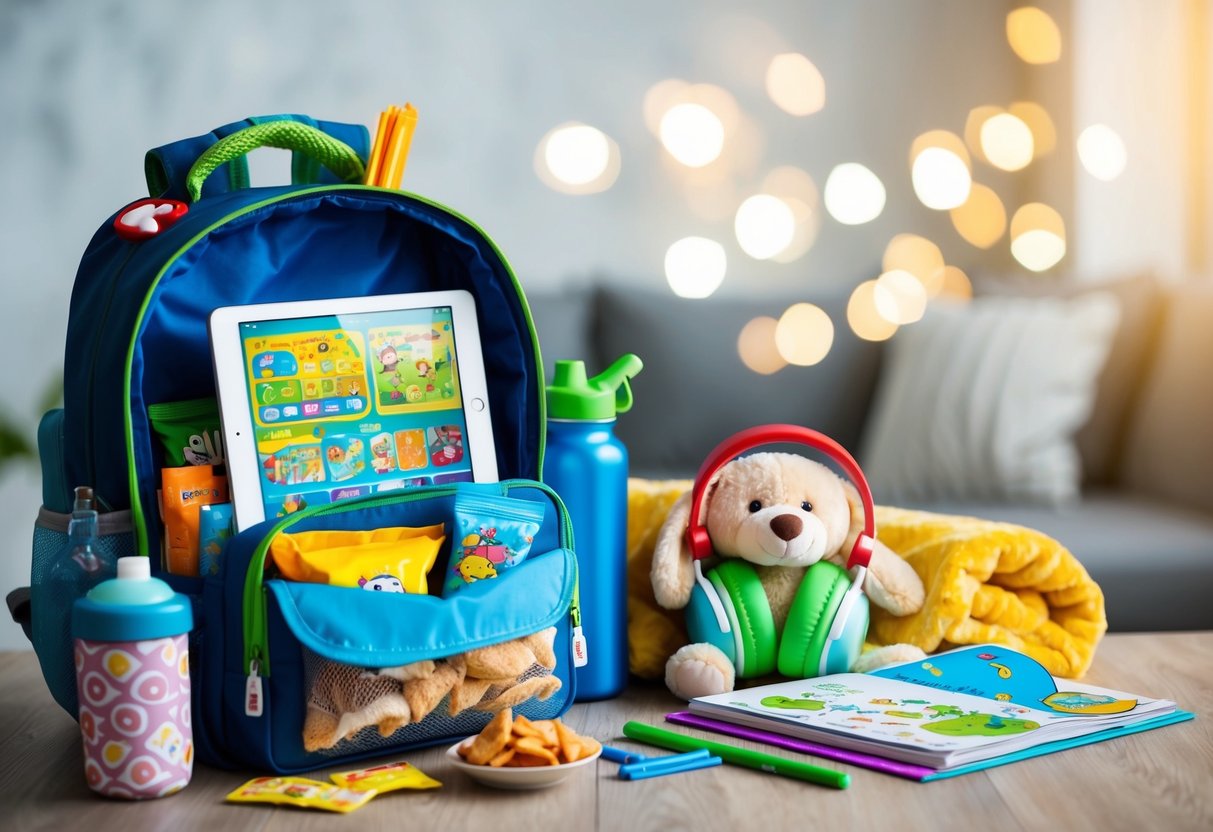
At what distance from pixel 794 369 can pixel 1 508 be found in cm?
147

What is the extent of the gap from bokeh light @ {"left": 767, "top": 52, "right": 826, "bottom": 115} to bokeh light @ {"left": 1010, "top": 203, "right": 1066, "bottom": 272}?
453 mm

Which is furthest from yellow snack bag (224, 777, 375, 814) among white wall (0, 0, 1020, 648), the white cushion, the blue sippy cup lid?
white wall (0, 0, 1020, 648)

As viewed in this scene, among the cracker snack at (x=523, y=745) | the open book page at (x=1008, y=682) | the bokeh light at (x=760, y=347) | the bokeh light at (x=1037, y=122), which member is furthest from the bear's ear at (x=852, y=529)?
the bokeh light at (x=1037, y=122)

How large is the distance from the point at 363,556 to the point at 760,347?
123 centimetres

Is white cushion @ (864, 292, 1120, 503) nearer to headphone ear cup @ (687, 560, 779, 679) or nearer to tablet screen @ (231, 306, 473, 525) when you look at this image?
headphone ear cup @ (687, 560, 779, 679)

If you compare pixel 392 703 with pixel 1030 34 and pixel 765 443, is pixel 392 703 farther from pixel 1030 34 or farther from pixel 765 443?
pixel 1030 34

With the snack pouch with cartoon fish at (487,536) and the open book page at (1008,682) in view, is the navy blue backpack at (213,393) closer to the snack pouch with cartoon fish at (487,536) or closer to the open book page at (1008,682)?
the snack pouch with cartoon fish at (487,536)

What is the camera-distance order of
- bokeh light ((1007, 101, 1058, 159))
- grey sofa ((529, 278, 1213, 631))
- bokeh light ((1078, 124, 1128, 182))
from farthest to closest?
bokeh light ((1007, 101, 1058, 159)), bokeh light ((1078, 124, 1128, 182)), grey sofa ((529, 278, 1213, 631))

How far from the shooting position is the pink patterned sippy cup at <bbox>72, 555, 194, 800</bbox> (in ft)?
2.36

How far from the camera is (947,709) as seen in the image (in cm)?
85

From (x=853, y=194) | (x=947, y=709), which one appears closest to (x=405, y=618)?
(x=947, y=709)

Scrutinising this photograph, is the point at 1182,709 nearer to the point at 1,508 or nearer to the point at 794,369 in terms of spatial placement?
the point at 794,369

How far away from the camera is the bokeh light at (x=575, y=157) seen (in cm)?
216

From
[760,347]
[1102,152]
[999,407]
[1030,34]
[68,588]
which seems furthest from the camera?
[1030,34]
